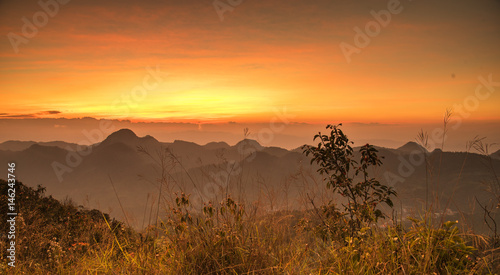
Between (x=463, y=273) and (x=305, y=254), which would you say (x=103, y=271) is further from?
(x=463, y=273)

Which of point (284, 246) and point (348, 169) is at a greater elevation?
point (348, 169)

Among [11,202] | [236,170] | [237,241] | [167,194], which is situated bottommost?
[11,202]

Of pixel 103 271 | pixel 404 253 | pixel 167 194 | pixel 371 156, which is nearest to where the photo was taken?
pixel 404 253

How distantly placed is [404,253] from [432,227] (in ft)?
1.70

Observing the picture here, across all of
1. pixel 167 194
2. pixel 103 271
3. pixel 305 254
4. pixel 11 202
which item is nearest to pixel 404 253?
pixel 305 254

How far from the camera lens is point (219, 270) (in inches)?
132

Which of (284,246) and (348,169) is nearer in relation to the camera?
(284,246)

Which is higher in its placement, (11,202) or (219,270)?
(219,270)

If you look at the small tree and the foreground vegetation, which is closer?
the foreground vegetation

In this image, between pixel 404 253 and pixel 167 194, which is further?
pixel 167 194

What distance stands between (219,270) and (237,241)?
0.41 metres

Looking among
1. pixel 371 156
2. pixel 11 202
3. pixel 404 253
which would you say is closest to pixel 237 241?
pixel 404 253

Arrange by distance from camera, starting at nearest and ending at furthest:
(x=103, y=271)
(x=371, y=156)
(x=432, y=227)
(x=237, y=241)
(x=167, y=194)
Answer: (x=432, y=227) < (x=237, y=241) < (x=103, y=271) < (x=167, y=194) < (x=371, y=156)

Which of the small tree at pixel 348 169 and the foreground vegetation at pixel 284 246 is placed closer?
the foreground vegetation at pixel 284 246
